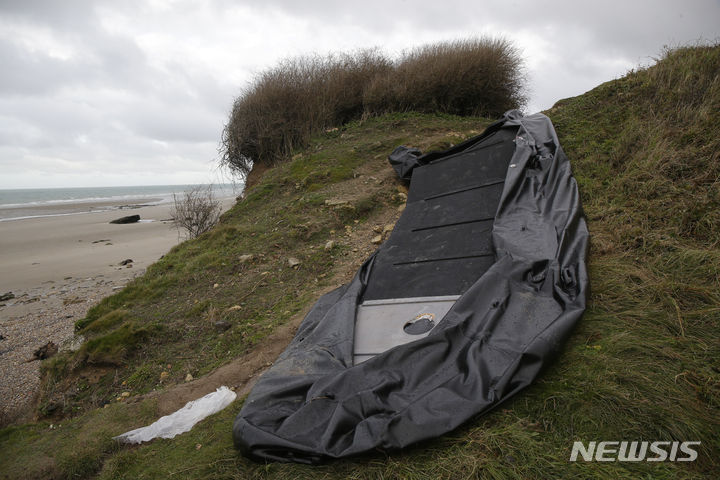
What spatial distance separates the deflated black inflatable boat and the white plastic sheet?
1.76 ft

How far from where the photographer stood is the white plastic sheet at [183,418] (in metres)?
2.37

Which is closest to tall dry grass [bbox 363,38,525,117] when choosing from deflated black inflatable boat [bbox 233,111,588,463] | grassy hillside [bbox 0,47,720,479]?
grassy hillside [bbox 0,47,720,479]

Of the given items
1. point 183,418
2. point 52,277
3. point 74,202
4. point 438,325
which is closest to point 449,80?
point 438,325

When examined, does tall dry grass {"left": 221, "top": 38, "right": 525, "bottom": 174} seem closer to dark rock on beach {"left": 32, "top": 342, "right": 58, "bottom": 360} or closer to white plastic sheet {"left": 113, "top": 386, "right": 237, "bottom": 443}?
dark rock on beach {"left": 32, "top": 342, "right": 58, "bottom": 360}

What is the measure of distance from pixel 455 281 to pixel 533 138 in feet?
8.02

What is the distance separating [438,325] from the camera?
2.19 m

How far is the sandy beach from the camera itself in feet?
13.3

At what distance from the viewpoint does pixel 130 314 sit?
4.28 m

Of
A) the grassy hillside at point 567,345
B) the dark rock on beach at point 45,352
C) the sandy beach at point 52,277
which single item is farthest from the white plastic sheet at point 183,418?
the dark rock on beach at point 45,352

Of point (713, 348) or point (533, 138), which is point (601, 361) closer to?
point (713, 348)

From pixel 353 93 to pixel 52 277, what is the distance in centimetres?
774

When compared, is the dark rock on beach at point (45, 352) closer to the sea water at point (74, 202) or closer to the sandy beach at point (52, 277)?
the sandy beach at point (52, 277)

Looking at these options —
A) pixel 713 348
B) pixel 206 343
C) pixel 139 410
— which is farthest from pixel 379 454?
pixel 206 343

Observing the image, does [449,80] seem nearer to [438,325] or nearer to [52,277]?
[438,325]
